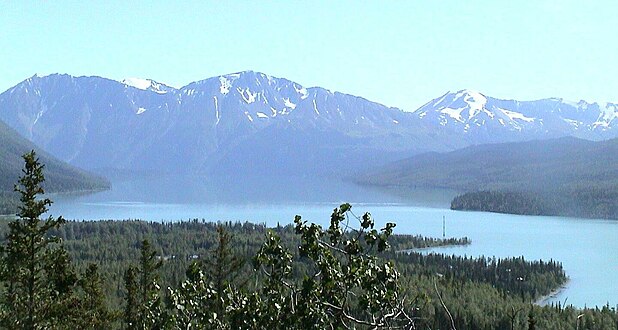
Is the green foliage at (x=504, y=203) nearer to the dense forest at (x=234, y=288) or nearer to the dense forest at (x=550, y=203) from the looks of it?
the dense forest at (x=550, y=203)

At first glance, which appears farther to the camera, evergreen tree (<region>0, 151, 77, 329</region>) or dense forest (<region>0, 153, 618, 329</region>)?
evergreen tree (<region>0, 151, 77, 329</region>)

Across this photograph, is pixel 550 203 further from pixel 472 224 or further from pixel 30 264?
pixel 30 264

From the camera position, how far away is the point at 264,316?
687 centimetres

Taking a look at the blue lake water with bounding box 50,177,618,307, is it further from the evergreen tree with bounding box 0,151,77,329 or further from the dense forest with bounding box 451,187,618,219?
the evergreen tree with bounding box 0,151,77,329

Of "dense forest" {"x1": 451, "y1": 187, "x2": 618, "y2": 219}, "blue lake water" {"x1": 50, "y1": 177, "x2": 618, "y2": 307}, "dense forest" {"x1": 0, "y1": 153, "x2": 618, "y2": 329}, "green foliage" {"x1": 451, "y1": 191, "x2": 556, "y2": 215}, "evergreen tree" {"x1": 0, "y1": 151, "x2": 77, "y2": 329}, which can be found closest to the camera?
"dense forest" {"x1": 0, "y1": 153, "x2": 618, "y2": 329}

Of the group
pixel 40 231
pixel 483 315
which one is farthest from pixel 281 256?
pixel 483 315

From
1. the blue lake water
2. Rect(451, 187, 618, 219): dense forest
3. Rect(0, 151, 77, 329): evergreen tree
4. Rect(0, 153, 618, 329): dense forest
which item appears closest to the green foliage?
Rect(451, 187, 618, 219): dense forest

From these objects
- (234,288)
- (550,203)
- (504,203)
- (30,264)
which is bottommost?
(30,264)

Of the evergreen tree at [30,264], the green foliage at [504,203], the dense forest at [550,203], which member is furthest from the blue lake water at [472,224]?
the evergreen tree at [30,264]

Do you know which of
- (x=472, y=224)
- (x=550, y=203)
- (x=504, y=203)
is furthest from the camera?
(x=504, y=203)

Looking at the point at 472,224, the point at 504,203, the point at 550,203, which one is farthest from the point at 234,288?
the point at 504,203

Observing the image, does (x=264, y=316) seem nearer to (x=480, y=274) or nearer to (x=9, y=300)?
(x=9, y=300)

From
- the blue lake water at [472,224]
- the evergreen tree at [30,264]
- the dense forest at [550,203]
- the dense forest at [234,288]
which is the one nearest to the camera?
the dense forest at [234,288]

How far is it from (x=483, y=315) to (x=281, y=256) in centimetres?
4556
